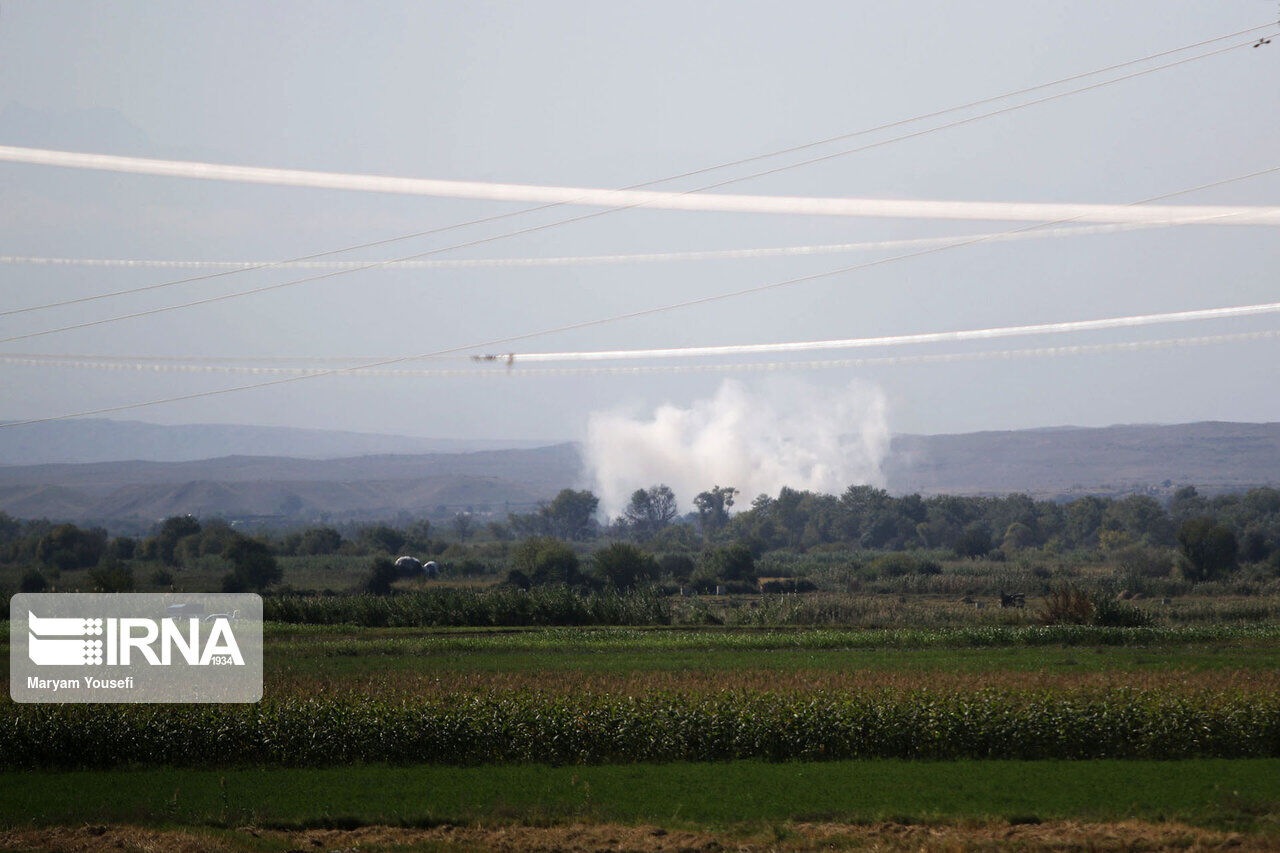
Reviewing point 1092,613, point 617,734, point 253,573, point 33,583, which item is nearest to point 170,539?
point 33,583

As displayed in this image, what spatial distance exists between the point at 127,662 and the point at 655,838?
20.6 meters

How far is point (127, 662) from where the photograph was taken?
35.9 metres

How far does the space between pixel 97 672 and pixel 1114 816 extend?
95.1 feet

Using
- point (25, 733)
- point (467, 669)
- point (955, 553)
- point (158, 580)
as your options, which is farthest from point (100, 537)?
point (25, 733)

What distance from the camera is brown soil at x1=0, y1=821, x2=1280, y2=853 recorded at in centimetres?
2216

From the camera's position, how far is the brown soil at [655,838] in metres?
Answer: 22.2

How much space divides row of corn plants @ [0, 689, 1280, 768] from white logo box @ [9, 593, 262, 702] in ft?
6.35

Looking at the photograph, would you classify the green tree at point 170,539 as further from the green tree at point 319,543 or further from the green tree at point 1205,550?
the green tree at point 1205,550

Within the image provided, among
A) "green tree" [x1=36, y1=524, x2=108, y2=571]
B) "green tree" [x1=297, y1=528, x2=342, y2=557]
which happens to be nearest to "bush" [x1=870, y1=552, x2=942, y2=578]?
"green tree" [x1=297, y1=528, x2=342, y2=557]

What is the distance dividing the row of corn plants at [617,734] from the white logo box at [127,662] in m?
1.94

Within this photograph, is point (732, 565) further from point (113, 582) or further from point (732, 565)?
point (113, 582)

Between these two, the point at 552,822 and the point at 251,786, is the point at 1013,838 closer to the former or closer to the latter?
the point at 552,822

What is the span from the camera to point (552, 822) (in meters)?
23.8

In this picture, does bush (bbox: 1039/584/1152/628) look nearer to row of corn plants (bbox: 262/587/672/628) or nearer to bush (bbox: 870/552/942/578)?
row of corn plants (bbox: 262/587/672/628)
